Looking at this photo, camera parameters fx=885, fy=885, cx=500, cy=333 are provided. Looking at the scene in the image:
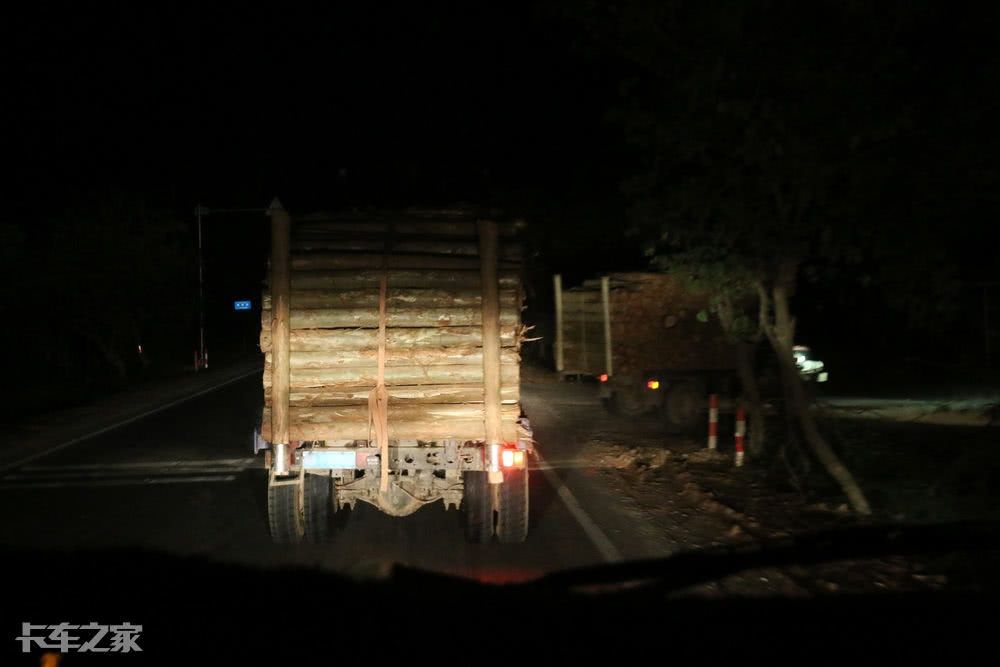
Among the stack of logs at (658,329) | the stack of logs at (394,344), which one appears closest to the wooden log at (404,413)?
the stack of logs at (394,344)

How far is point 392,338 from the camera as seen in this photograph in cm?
743

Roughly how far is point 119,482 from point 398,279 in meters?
6.24

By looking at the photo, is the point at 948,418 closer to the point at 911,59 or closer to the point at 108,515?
the point at 911,59

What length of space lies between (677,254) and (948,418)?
28.3 ft

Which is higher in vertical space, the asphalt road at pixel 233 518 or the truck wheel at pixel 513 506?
the truck wheel at pixel 513 506

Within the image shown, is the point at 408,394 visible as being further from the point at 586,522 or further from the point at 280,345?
the point at 586,522

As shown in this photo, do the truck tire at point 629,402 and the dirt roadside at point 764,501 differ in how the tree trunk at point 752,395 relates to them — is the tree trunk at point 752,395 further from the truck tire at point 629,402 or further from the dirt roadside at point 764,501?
the truck tire at point 629,402

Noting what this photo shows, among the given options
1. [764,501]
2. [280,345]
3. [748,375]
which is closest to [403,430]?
[280,345]

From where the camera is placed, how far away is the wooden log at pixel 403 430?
24.1ft

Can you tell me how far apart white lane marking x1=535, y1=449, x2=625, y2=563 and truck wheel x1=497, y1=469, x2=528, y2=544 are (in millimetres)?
720

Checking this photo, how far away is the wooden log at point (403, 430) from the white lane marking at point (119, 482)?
4.73 metres

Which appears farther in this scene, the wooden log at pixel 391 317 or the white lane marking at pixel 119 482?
the white lane marking at pixel 119 482

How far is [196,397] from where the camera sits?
78.6 ft

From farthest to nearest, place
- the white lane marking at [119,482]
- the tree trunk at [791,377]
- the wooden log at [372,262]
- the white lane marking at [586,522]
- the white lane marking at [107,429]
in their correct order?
the white lane marking at [107,429] → the white lane marking at [119,482] → the tree trunk at [791,377] → the white lane marking at [586,522] → the wooden log at [372,262]
